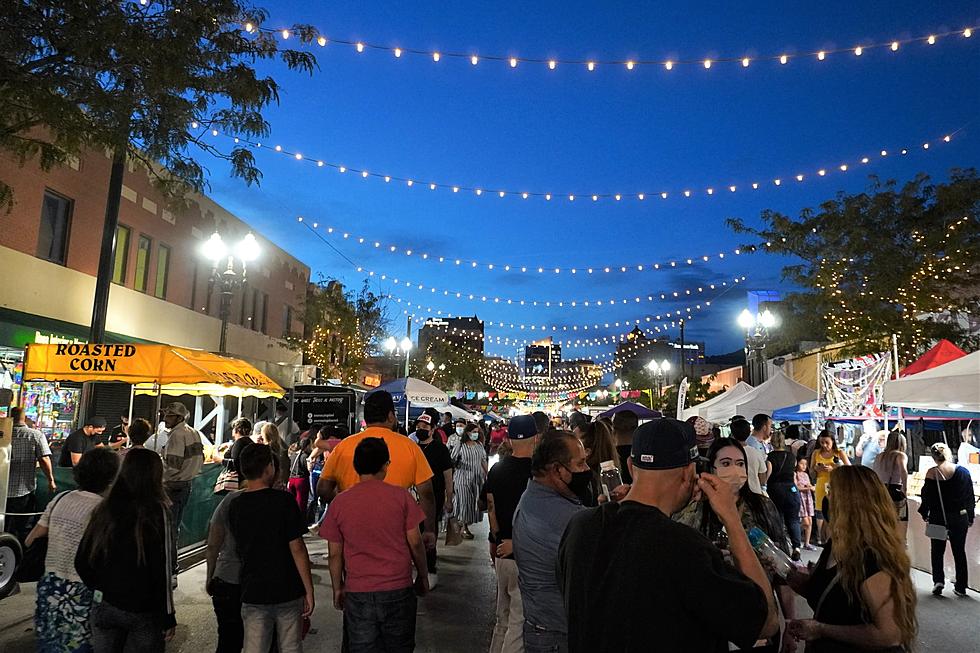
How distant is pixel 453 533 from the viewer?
12.2 m

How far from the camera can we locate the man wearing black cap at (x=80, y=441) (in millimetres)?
10250

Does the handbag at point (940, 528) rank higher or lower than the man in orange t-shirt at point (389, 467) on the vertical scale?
lower

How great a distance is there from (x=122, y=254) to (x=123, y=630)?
16920 millimetres

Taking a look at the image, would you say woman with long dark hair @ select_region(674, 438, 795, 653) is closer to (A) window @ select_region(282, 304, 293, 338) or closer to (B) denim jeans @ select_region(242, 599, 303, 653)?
(B) denim jeans @ select_region(242, 599, 303, 653)

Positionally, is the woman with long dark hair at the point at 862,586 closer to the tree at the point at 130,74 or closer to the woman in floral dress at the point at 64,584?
the woman in floral dress at the point at 64,584

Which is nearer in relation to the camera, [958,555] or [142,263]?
[958,555]

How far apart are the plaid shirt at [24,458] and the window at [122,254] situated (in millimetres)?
10765

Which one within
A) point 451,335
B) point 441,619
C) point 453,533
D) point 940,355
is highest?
point 451,335

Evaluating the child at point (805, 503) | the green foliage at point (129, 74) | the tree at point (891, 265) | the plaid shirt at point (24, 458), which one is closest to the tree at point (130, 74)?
the green foliage at point (129, 74)

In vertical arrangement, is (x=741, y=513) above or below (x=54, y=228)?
below

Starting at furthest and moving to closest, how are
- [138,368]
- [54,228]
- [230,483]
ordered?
1. [54,228]
2. [138,368]
3. [230,483]

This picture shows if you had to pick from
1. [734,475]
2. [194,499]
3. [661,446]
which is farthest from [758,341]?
[661,446]

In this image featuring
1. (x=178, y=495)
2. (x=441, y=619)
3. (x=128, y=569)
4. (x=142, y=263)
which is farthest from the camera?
(x=142, y=263)

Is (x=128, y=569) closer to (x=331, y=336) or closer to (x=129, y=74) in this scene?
(x=129, y=74)
